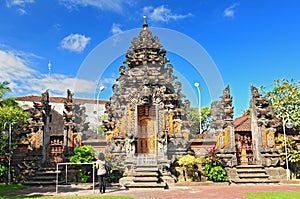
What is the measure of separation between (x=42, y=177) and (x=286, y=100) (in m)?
14.0

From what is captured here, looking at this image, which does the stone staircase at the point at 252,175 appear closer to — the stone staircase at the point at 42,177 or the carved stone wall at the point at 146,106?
the carved stone wall at the point at 146,106

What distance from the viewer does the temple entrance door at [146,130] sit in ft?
52.3

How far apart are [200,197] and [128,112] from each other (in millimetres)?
7677

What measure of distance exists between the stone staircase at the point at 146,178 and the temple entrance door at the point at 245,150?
16.1ft

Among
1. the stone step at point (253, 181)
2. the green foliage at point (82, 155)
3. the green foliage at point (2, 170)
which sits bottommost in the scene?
the stone step at point (253, 181)

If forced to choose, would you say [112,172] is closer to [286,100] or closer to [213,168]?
[213,168]

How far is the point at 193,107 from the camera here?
16.6 m

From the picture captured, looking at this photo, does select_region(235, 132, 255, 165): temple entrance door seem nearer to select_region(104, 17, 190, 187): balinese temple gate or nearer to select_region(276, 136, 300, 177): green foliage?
select_region(276, 136, 300, 177): green foliage

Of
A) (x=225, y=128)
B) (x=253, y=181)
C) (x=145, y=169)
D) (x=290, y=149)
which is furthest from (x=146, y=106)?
(x=290, y=149)

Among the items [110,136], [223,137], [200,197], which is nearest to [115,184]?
[110,136]

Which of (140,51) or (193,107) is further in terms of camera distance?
(140,51)

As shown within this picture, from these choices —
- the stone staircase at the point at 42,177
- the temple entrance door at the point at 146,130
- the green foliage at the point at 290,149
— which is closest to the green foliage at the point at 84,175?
the stone staircase at the point at 42,177

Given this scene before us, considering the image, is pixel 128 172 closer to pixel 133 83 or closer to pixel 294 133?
pixel 133 83

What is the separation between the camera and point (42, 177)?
43.9 ft
